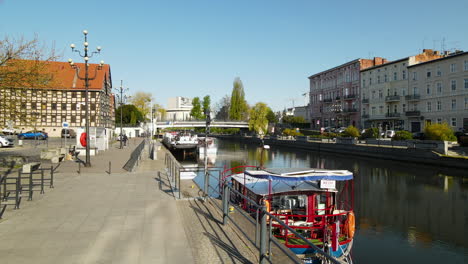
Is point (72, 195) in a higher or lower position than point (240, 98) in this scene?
lower

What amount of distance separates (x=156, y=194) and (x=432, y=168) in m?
30.1

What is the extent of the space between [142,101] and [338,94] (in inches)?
2431

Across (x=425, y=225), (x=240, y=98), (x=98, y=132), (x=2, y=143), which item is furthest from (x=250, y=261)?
(x=240, y=98)

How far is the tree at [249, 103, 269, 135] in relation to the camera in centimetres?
9331

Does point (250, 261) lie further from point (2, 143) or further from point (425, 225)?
point (2, 143)

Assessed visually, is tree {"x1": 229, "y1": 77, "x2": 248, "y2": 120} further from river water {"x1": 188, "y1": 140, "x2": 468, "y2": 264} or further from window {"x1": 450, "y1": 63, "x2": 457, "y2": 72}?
river water {"x1": 188, "y1": 140, "x2": 468, "y2": 264}

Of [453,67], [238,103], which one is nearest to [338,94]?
[453,67]

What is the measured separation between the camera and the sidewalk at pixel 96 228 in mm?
6934

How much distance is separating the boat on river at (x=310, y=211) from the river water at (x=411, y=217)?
1760mm

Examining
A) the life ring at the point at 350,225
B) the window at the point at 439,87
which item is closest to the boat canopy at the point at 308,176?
the life ring at the point at 350,225

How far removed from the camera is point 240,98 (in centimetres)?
11150

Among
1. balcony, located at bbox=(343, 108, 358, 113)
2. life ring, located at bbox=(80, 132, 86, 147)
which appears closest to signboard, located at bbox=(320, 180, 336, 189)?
life ring, located at bbox=(80, 132, 86, 147)

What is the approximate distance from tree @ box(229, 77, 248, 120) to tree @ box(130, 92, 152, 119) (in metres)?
26.5

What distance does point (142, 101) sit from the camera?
111500 mm
